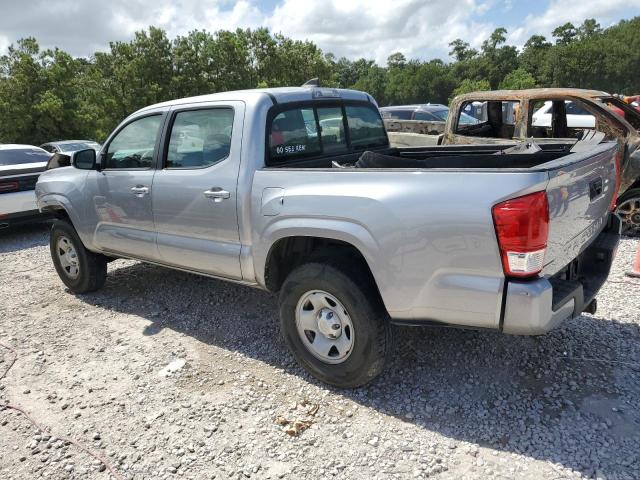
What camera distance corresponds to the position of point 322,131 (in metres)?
4.11

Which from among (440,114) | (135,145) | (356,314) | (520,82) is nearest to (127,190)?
(135,145)

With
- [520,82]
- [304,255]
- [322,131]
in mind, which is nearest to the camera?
[304,255]

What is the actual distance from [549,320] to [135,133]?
12.1 ft

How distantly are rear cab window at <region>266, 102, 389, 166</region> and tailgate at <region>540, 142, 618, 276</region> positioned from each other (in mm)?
1838

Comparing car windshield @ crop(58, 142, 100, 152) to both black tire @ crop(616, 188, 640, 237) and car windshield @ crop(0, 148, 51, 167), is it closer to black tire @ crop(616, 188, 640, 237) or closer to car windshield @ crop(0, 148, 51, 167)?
car windshield @ crop(0, 148, 51, 167)

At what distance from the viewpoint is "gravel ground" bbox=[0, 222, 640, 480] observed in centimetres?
271

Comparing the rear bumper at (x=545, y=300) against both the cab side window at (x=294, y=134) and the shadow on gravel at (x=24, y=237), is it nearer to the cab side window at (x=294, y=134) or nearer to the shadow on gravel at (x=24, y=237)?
the cab side window at (x=294, y=134)

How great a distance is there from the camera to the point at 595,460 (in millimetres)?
2570

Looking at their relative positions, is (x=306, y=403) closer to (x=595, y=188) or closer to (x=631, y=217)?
(x=595, y=188)

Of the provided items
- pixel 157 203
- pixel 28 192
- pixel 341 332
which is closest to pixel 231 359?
pixel 341 332

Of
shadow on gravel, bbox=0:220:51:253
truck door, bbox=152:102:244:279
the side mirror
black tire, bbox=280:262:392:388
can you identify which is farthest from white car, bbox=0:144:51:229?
black tire, bbox=280:262:392:388

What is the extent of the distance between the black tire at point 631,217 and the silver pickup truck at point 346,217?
10.5 ft

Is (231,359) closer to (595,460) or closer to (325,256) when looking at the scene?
(325,256)

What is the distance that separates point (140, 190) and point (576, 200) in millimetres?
3277
